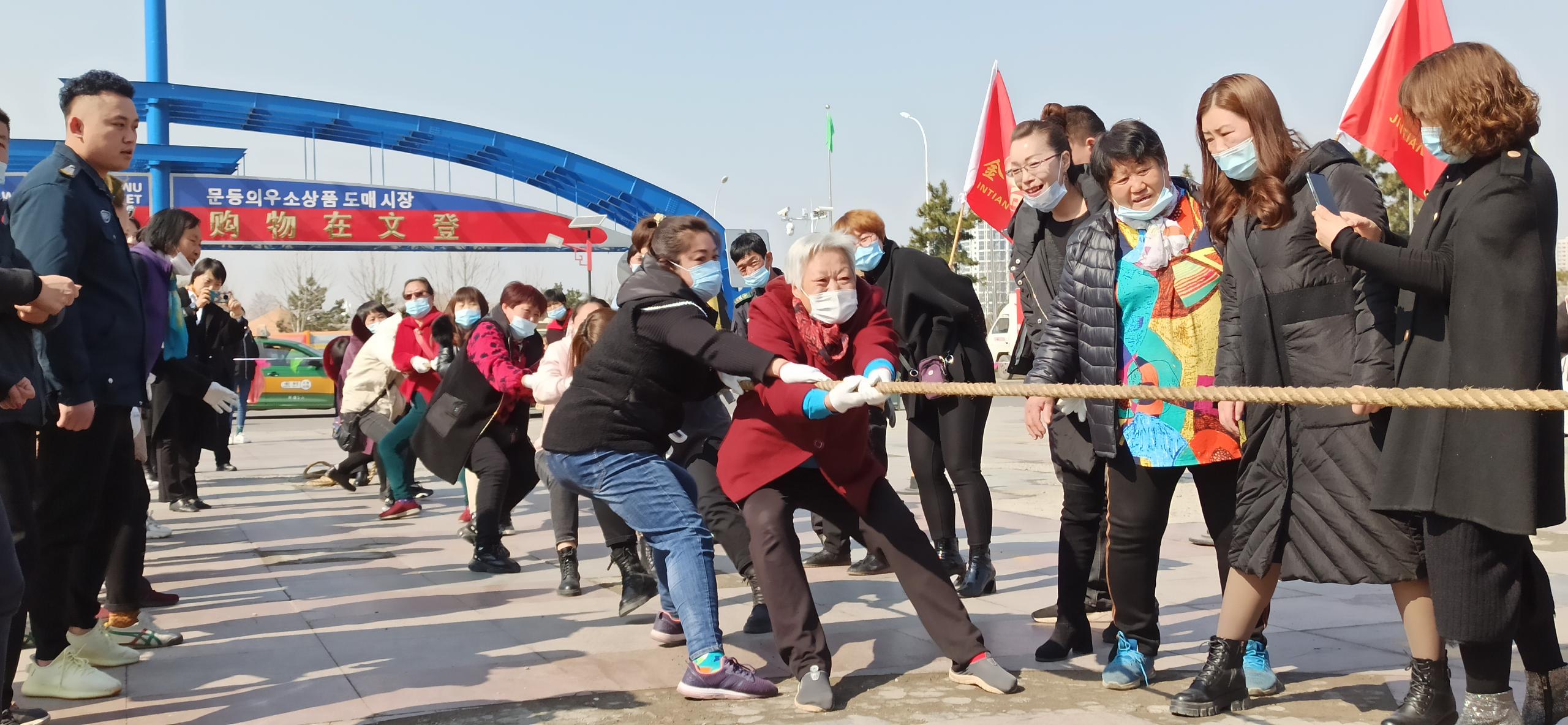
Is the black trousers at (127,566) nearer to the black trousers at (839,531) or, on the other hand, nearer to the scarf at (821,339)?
Result: the scarf at (821,339)

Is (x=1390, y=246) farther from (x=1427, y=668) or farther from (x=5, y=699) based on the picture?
(x=5, y=699)

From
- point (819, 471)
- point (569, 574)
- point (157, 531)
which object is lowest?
point (157, 531)

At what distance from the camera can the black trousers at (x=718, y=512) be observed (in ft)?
18.5

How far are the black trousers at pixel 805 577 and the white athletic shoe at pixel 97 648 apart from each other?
2.25m

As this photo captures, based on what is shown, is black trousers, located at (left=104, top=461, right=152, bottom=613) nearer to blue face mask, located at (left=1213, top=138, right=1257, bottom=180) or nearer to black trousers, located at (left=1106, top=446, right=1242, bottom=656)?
black trousers, located at (left=1106, top=446, right=1242, bottom=656)

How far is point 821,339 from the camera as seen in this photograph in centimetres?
445

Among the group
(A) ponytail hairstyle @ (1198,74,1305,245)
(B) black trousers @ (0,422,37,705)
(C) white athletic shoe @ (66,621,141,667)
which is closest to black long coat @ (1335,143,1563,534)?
(A) ponytail hairstyle @ (1198,74,1305,245)

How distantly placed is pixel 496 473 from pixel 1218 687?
415cm

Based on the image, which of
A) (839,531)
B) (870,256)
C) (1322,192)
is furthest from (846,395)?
(839,531)

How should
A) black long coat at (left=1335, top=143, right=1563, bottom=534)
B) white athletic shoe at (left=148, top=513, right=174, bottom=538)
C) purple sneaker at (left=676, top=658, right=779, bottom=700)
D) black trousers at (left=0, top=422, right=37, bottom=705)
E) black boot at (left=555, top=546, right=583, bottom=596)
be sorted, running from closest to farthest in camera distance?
black long coat at (left=1335, top=143, right=1563, bottom=534), black trousers at (left=0, top=422, right=37, bottom=705), purple sneaker at (left=676, top=658, right=779, bottom=700), black boot at (left=555, top=546, right=583, bottom=596), white athletic shoe at (left=148, top=513, right=174, bottom=538)

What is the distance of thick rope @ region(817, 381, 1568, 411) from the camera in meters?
2.45

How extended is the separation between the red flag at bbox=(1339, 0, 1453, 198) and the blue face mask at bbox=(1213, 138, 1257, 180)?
6.23m

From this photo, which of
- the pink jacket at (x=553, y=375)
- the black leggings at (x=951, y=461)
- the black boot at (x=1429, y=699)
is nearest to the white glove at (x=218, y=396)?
the pink jacket at (x=553, y=375)

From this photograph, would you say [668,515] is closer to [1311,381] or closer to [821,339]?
[821,339]
